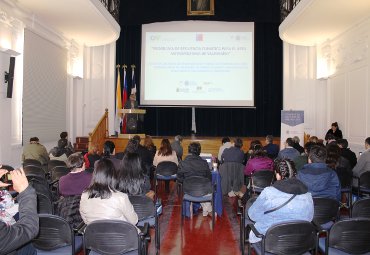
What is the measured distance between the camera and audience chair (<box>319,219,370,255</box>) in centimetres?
305

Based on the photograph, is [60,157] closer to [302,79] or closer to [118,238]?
[118,238]

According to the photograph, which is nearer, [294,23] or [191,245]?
[191,245]

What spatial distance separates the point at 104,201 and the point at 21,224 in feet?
4.30

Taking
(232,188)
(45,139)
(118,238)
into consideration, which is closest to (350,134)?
(232,188)

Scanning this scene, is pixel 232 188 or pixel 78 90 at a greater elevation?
pixel 78 90

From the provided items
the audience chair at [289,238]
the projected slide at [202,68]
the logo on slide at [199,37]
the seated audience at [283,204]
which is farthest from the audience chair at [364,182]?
the logo on slide at [199,37]

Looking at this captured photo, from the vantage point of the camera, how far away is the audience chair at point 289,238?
9.80ft

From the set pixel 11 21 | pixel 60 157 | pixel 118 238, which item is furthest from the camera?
pixel 11 21

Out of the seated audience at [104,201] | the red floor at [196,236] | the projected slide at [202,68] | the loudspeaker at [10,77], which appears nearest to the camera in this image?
the seated audience at [104,201]

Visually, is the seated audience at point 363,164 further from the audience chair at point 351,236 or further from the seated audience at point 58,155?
the seated audience at point 58,155

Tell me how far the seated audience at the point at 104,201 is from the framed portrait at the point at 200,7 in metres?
10.9

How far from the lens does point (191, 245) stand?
487 centimetres

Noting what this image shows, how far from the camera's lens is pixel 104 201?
3.29 meters

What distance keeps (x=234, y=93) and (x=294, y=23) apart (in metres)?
3.39
